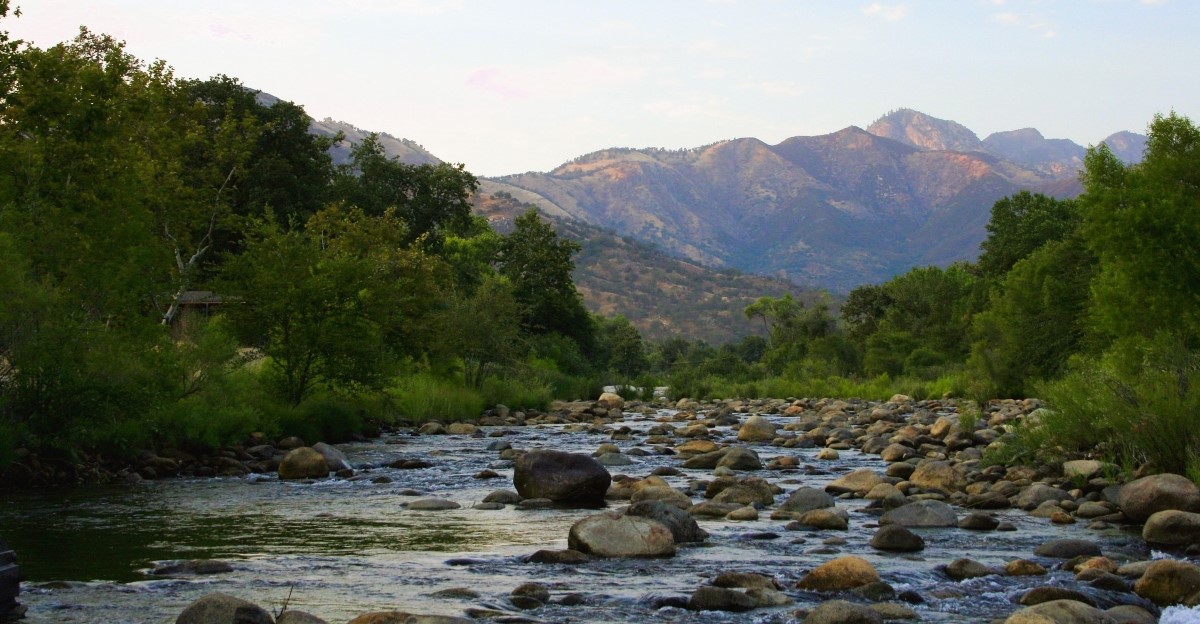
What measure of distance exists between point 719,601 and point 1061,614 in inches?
109

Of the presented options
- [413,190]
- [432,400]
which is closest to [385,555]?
[432,400]

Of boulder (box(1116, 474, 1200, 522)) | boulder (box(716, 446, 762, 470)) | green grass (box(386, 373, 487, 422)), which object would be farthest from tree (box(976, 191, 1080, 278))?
boulder (box(1116, 474, 1200, 522))

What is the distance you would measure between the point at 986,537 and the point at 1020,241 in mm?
51369

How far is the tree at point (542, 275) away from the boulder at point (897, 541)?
150ft

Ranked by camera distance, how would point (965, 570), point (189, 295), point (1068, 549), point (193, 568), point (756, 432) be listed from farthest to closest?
point (189, 295) < point (756, 432) < point (1068, 549) < point (193, 568) < point (965, 570)

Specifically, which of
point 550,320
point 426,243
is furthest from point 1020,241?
point 426,243

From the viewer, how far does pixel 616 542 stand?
465 inches

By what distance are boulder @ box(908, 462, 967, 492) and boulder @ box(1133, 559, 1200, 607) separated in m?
6.87

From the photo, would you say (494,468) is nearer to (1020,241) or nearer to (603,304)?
(1020,241)

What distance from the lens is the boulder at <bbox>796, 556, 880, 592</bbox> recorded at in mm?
9969

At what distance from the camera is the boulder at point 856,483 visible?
16844 millimetres

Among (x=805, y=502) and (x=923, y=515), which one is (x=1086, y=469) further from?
(x=805, y=502)

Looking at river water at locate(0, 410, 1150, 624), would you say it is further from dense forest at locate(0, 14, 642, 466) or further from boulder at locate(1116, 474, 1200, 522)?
dense forest at locate(0, 14, 642, 466)

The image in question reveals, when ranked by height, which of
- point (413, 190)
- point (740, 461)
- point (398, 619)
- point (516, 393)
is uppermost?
point (413, 190)
